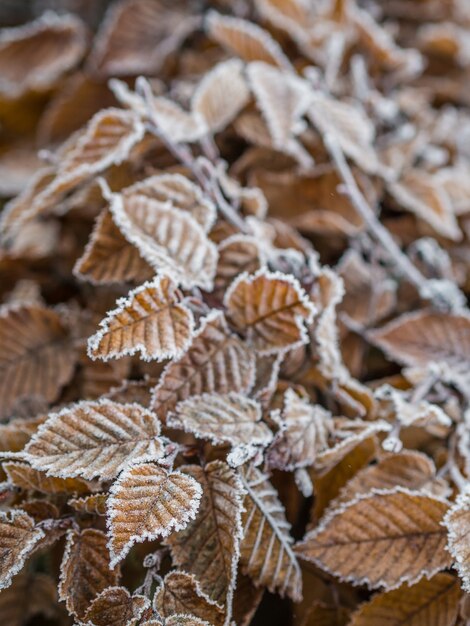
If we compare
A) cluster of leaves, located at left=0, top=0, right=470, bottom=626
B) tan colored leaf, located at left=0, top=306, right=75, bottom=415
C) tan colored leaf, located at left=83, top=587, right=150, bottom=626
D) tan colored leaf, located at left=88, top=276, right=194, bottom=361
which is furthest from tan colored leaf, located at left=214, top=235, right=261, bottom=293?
tan colored leaf, located at left=83, top=587, right=150, bottom=626

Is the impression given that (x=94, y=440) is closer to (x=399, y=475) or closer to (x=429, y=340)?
(x=399, y=475)

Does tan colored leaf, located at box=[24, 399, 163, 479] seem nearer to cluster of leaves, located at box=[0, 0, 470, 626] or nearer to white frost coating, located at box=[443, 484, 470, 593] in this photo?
cluster of leaves, located at box=[0, 0, 470, 626]

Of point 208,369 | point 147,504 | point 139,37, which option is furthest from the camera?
point 139,37

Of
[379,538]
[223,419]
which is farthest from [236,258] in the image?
[379,538]

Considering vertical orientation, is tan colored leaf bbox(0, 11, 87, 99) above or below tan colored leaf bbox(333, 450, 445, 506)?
above

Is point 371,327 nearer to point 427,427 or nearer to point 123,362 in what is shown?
point 427,427

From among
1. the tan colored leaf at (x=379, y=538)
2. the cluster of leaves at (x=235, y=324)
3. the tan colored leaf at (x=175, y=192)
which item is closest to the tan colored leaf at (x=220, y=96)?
the cluster of leaves at (x=235, y=324)

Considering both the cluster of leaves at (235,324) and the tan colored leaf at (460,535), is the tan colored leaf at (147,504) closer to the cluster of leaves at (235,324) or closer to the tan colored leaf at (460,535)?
the cluster of leaves at (235,324)
